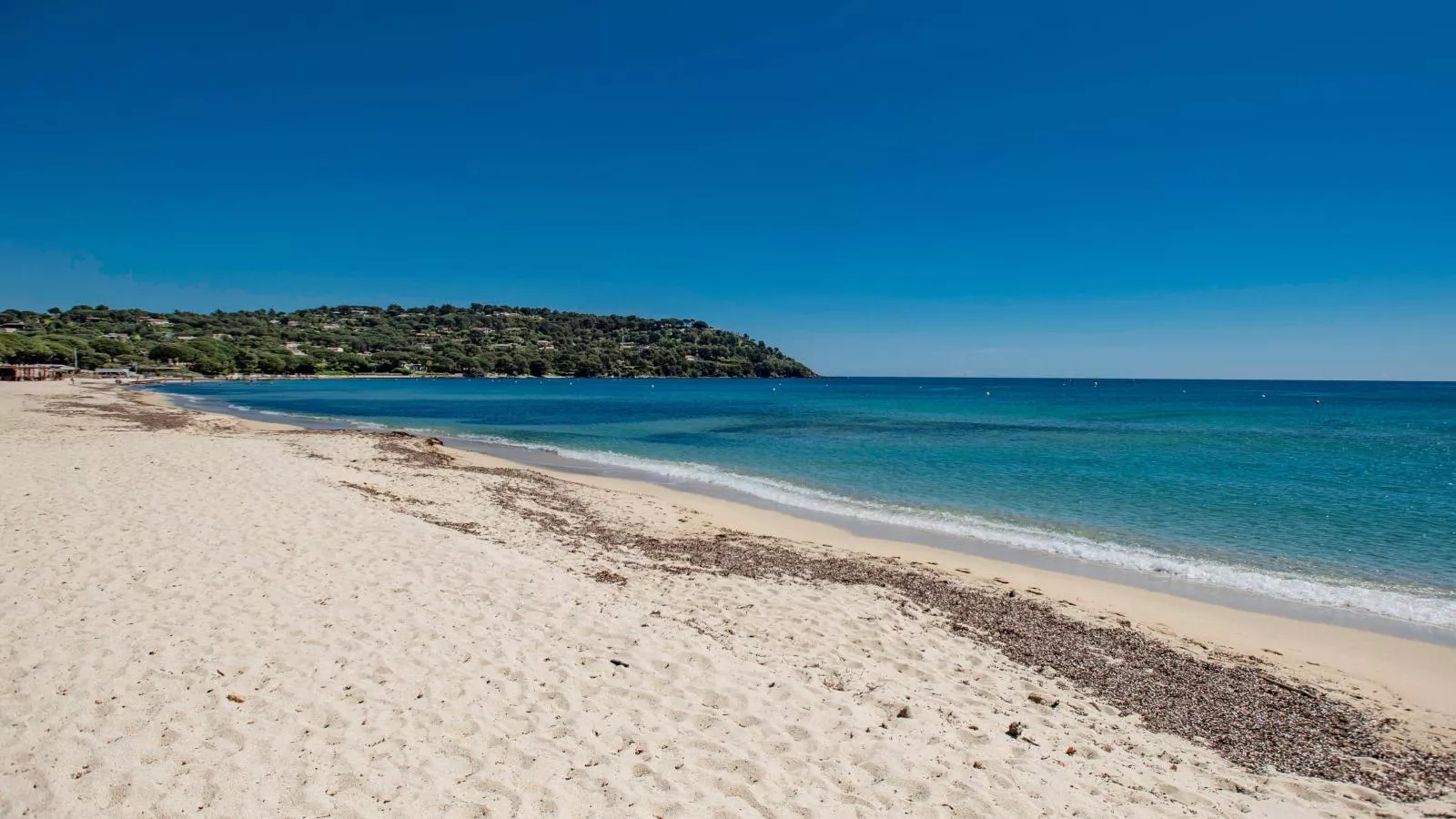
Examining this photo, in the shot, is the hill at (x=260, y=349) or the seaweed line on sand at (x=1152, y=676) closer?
the seaweed line on sand at (x=1152, y=676)

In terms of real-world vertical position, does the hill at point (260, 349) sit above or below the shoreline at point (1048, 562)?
above

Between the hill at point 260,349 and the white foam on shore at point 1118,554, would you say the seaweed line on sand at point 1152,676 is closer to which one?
the white foam on shore at point 1118,554

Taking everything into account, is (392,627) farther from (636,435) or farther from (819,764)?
(636,435)

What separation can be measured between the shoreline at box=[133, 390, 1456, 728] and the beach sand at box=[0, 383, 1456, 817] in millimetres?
66

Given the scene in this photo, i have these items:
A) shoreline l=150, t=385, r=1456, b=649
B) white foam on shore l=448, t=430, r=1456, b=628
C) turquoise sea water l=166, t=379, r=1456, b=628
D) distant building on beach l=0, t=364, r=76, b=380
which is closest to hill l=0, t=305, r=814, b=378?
distant building on beach l=0, t=364, r=76, b=380

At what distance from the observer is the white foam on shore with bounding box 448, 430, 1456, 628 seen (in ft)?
33.0

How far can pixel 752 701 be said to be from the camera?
558 centimetres

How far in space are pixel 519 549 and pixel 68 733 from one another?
5996 millimetres

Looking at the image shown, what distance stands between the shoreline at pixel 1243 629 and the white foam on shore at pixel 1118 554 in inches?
51.2

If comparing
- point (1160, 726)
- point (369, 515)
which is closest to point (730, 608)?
point (1160, 726)

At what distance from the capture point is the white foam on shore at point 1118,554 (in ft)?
33.0

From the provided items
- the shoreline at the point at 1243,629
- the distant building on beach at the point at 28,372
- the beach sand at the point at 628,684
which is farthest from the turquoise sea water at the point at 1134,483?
the distant building on beach at the point at 28,372

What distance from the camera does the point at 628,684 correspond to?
5.67m

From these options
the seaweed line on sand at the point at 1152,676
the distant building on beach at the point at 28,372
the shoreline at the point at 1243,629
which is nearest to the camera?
the seaweed line on sand at the point at 1152,676
